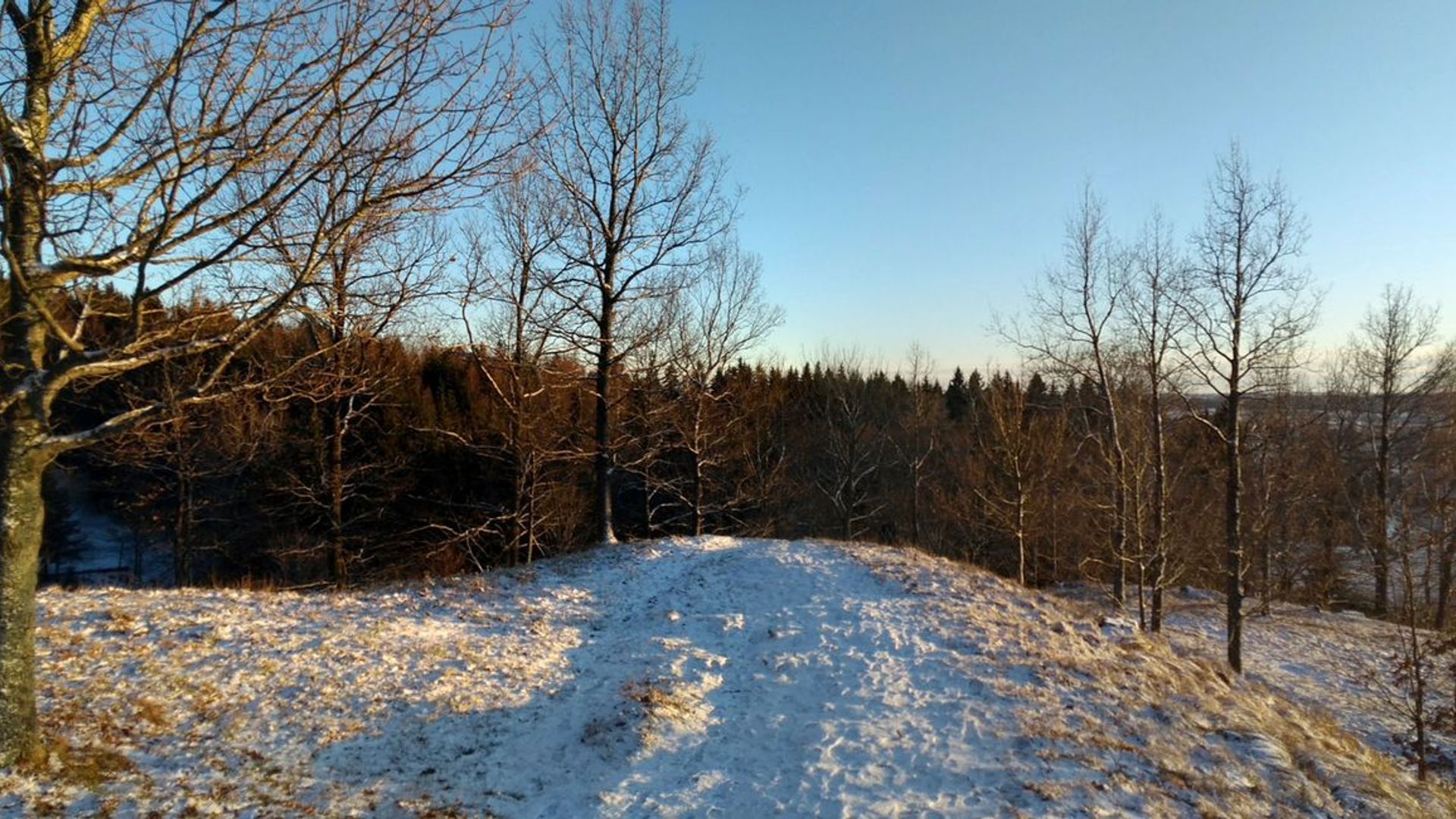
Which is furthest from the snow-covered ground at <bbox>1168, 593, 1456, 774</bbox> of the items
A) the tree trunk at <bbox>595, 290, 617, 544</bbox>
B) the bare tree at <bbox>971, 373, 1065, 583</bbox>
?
the tree trunk at <bbox>595, 290, 617, 544</bbox>

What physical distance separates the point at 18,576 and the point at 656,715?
16.1ft

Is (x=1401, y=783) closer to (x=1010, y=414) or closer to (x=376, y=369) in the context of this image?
(x=1010, y=414)

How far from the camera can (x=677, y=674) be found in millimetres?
7980

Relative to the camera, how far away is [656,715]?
6867 millimetres

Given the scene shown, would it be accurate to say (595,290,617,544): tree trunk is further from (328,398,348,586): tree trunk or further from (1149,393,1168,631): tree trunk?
(1149,393,1168,631): tree trunk

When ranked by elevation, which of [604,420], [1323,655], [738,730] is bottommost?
[1323,655]

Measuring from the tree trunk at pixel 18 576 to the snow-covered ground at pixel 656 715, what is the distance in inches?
12.2

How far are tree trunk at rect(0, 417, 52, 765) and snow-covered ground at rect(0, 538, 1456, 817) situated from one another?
1.01 feet

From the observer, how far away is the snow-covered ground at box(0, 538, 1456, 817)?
218 inches

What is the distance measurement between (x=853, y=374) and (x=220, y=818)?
27.6 m

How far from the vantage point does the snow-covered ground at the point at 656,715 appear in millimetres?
5547

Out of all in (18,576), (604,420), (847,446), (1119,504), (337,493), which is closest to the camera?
(18,576)

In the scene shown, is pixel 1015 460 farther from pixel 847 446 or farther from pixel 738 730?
pixel 738 730

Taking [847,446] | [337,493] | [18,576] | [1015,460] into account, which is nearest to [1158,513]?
[1015,460]
